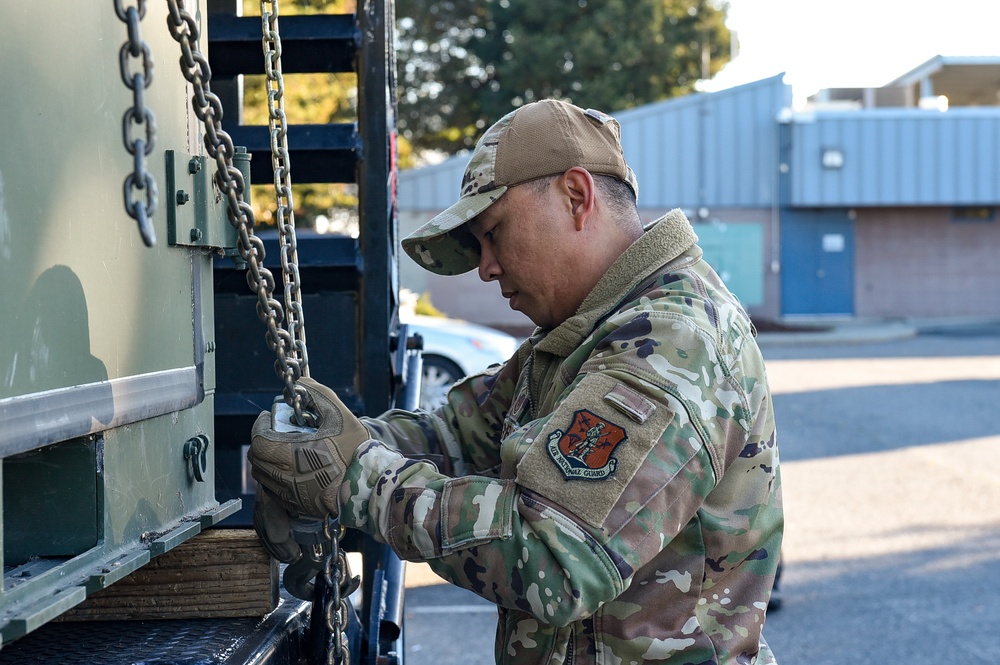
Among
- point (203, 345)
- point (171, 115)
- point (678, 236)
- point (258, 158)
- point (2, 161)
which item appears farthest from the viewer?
point (258, 158)

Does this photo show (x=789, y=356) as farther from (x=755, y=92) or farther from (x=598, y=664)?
(x=598, y=664)

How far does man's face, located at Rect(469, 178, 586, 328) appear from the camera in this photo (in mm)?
2053

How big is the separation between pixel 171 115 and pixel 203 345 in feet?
1.24

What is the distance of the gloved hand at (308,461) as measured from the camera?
72.2 inches

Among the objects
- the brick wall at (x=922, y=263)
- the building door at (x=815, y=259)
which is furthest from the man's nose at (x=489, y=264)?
the brick wall at (x=922, y=263)

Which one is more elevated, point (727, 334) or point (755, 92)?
point (755, 92)

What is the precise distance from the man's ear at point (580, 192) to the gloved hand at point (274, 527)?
0.76m

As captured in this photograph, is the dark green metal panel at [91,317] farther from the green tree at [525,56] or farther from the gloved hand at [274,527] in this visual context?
the green tree at [525,56]

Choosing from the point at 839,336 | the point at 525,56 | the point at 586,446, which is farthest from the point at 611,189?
the point at 525,56

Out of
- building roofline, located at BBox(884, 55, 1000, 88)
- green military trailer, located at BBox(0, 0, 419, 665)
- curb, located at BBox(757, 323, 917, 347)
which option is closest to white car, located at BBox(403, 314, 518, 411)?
green military trailer, located at BBox(0, 0, 419, 665)

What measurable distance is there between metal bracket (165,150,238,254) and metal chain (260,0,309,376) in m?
0.13

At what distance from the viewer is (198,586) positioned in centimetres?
192

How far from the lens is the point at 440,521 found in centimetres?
174

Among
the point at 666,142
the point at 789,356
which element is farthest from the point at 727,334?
the point at 666,142
